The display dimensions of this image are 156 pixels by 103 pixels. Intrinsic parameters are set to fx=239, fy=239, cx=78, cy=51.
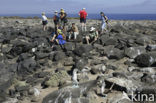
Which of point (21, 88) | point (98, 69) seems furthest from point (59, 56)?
point (21, 88)

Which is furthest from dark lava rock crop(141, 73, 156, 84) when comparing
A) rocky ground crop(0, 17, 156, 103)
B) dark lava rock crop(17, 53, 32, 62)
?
dark lava rock crop(17, 53, 32, 62)

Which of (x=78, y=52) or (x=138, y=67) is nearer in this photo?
(x=138, y=67)

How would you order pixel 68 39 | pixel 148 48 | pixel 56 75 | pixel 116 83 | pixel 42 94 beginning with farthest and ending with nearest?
pixel 68 39, pixel 148 48, pixel 56 75, pixel 42 94, pixel 116 83

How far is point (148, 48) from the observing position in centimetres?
1688

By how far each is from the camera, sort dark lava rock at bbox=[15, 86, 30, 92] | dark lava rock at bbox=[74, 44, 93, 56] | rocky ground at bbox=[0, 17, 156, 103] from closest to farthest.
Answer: rocky ground at bbox=[0, 17, 156, 103], dark lava rock at bbox=[15, 86, 30, 92], dark lava rock at bbox=[74, 44, 93, 56]

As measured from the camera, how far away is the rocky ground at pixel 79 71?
10.4 meters

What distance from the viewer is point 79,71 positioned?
1381cm

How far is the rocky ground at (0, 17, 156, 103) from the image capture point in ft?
34.0

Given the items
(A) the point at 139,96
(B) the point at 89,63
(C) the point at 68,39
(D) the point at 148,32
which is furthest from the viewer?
(D) the point at 148,32

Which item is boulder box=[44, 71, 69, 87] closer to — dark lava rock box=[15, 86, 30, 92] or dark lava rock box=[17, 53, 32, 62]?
dark lava rock box=[15, 86, 30, 92]

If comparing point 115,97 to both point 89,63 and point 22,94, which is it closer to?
point 22,94

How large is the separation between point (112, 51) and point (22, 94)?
728cm

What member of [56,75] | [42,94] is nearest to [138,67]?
[56,75]

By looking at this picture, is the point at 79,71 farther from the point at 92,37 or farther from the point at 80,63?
the point at 92,37
